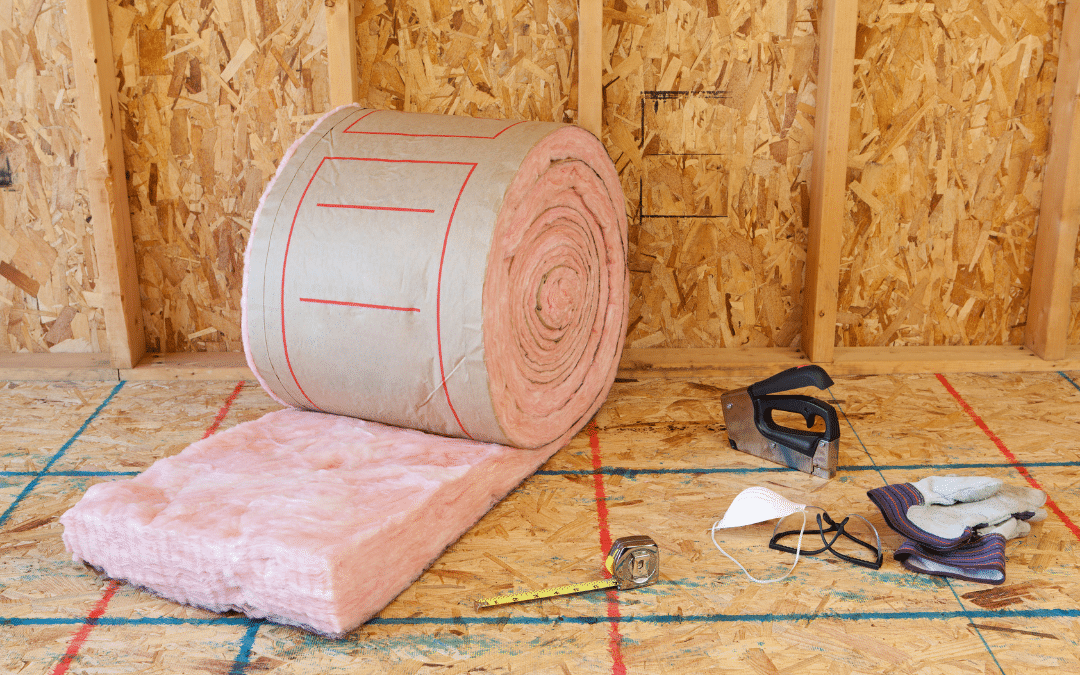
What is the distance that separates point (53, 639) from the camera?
1.80 m

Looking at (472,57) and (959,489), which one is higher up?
(472,57)

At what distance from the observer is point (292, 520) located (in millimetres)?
1889

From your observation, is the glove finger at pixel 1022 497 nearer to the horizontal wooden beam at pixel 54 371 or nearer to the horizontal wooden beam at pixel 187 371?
the horizontal wooden beam at pixel 187 371

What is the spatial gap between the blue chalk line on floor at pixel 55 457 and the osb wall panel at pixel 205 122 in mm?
390

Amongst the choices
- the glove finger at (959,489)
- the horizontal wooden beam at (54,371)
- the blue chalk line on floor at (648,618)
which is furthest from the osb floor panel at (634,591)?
the horizontal wooden beam at (54,371)

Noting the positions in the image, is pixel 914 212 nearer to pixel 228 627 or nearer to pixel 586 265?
pixel 586 265

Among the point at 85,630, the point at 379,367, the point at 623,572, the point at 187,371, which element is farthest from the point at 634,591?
the point at 187,371

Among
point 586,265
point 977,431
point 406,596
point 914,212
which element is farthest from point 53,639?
point 914,212

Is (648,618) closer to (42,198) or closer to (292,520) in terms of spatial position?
(292,520)

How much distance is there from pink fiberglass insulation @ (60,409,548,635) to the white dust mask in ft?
1.84

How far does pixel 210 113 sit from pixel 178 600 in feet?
5.99

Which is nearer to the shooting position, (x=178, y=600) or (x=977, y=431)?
(x=178, y=600)

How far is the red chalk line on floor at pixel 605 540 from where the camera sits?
1.74 meters

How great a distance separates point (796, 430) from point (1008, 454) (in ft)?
1.97
